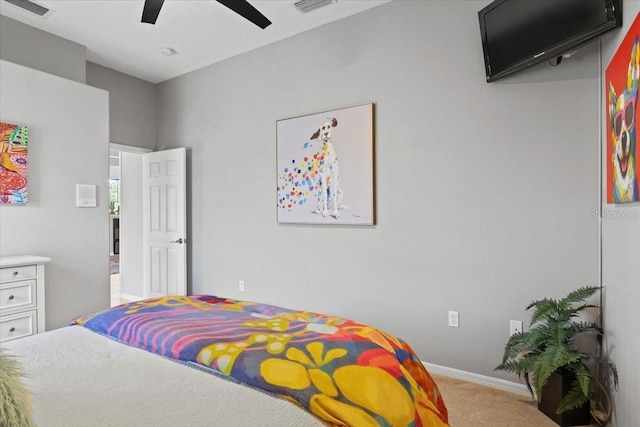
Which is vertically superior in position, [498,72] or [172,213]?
[498,72]

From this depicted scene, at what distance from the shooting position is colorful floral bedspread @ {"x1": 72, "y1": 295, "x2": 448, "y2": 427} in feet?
3.59

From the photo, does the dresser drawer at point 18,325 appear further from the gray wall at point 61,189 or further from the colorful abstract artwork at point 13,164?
the colorful abstract artwork at point 13,164

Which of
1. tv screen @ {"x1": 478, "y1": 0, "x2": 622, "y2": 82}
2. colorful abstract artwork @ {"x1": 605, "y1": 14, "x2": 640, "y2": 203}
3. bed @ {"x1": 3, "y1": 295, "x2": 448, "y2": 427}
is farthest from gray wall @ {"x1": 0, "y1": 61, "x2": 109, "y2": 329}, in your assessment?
colorful abstract artwork @ {"x1": 605, "y1": 14, "x2": 640, "y2": 203}

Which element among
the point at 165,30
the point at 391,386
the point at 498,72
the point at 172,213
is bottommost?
the point at 391,386

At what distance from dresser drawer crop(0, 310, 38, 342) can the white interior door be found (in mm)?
1473

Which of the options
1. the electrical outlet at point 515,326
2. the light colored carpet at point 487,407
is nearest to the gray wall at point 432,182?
the electrical outlet at point 515,326

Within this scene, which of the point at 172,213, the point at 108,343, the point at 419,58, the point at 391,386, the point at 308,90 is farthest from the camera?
the point at 172,213

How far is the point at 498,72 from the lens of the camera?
2404 millimetres

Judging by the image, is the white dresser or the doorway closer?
the white dresser

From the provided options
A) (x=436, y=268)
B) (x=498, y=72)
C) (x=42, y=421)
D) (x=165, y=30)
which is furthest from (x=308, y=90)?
(x=42, y=421)

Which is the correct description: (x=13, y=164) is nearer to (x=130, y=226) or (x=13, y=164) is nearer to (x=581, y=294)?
(x=130, y=226)

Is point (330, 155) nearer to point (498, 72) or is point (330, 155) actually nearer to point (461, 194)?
point (461, 194)

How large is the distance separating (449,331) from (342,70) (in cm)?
227

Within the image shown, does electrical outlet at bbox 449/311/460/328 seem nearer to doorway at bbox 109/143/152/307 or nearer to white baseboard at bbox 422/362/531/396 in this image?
white baseboard at bbox 422/362/531/396
